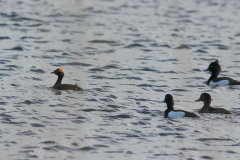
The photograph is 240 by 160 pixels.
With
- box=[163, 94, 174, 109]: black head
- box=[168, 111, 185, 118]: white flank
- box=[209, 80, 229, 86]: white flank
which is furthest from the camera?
box=[209, 80, 229, 86]: white flank

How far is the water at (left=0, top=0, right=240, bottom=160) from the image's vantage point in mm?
8328

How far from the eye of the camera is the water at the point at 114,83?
8.33 metres

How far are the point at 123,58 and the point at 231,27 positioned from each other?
34.1ft

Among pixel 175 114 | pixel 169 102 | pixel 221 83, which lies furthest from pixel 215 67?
pixel 175 114

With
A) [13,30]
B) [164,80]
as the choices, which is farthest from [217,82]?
[13,30]

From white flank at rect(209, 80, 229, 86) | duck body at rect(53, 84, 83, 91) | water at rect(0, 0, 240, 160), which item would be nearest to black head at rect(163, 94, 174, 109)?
water at rect(0, 0, 240, 160)

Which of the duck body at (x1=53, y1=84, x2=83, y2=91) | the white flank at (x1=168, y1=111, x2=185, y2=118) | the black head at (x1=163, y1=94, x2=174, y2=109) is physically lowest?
the white flank at (x1=168, y1=111, x2=185, y2=118)

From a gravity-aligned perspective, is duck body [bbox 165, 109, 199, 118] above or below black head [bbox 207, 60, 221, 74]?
below

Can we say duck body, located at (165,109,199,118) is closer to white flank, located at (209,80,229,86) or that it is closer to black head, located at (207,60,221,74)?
white flank, located at (209,80,229,86)

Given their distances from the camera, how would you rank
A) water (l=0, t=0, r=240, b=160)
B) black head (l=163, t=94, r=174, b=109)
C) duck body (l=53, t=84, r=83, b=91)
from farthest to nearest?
duck body (l=53, t=84, r=83, b=91) → black head (l=163, t=94, r=174, b=109) → water (l=0, t=0, r=240, b=160)

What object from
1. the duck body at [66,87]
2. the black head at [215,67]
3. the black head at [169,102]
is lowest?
the black head at [169,102]

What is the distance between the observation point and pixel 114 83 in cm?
1388

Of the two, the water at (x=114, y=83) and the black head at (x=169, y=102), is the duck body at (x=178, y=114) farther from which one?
the black head at (x=169, y=102)

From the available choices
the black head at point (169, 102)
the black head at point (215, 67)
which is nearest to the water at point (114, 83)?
the black head at point (169, 102)
